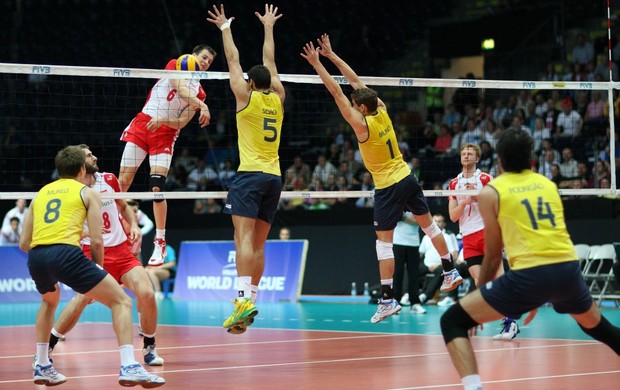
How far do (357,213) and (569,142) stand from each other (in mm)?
4492

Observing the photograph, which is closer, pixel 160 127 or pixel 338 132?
pixel 160 127

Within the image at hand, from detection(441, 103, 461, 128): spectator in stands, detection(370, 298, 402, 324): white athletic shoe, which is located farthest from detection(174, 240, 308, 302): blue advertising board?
detection(370, 298, 402, 324): white athletic shoe

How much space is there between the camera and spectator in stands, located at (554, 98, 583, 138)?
18.8 meters

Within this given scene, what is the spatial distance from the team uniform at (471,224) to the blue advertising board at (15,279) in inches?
437

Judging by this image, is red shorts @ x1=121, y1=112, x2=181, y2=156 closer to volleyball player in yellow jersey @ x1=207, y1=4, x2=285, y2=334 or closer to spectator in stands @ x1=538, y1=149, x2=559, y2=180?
volleyball player in yellow jersey @ x1=207, y1=4, x2=285, y2=334

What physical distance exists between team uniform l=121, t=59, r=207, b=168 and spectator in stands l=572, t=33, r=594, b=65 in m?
12.6

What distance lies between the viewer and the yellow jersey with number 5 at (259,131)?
993 cm

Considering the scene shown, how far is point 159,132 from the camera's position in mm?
11633

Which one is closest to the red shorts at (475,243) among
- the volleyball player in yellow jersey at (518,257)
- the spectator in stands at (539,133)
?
the volleyball player in yellow jersey at (518,257)

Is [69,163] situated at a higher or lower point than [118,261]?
higher

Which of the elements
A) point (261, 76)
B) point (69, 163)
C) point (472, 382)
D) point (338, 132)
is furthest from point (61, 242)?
point (338, 132)

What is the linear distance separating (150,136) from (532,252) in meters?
6.25

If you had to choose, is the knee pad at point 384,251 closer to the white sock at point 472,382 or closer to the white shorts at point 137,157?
the white shorts at point 137,157

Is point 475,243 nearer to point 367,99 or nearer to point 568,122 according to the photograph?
point 367,99
